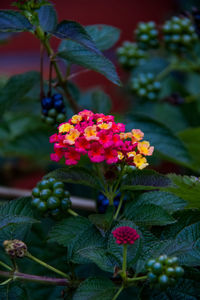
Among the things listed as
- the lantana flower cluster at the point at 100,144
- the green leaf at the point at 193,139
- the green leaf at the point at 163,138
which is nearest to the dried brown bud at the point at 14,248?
the lantana flower cluster at the point at 100,144

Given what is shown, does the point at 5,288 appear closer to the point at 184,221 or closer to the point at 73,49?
the point at 184,221

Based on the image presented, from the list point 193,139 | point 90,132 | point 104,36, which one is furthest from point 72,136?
point 193,139

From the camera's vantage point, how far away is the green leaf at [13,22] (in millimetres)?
508

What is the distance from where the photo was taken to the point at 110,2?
7.19 ft

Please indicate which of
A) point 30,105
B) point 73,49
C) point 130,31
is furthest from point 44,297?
point 130,31

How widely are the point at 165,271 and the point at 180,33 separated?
596 millimetres

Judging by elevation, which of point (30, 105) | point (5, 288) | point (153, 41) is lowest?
point (30, 105)

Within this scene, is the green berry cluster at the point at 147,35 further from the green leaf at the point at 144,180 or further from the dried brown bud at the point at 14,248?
the dried brown bud at the point at 14,248

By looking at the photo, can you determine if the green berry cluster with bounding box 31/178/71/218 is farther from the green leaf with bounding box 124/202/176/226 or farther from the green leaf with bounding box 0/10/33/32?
the green leaf with bounding box 0/10/33/32

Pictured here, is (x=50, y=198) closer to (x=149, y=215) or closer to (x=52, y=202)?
(x=52, y=202)

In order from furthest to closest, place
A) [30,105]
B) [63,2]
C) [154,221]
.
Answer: [63,2], [30,105], [154,221]

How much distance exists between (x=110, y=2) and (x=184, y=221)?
191 cm

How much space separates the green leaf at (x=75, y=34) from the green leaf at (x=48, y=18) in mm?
40

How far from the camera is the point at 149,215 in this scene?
472 millimetres
